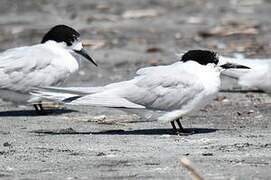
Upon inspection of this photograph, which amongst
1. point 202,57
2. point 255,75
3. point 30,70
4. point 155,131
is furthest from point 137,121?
point 255,75

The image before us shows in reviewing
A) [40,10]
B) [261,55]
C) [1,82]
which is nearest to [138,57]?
[261,55]

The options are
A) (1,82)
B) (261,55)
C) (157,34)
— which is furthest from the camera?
(157,34)

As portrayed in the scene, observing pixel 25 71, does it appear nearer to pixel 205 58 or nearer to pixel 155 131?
pixel 155 131

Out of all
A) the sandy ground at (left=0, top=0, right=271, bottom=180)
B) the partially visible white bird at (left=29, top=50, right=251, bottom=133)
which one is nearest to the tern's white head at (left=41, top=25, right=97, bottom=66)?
the sandy ground at (left=0, top=0, right=271, bottom=180)

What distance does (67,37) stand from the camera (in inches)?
332

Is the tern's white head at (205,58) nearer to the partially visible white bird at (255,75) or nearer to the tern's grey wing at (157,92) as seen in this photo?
the tern's grey wing at (157,92)

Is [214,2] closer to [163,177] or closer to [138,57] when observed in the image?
[138,57]

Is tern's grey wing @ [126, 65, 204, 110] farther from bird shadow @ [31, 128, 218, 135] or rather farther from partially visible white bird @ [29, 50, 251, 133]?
bird shadow @ [31, 128, 218, 135]

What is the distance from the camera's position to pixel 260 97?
28.3 feet

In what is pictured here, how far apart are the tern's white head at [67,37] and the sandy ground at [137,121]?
543 mm

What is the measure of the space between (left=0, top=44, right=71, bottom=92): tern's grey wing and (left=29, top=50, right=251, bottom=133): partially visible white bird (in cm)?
103

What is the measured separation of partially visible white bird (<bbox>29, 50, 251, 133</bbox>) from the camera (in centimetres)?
668

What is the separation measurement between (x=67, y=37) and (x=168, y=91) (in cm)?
192

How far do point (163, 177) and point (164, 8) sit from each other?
396 inches
